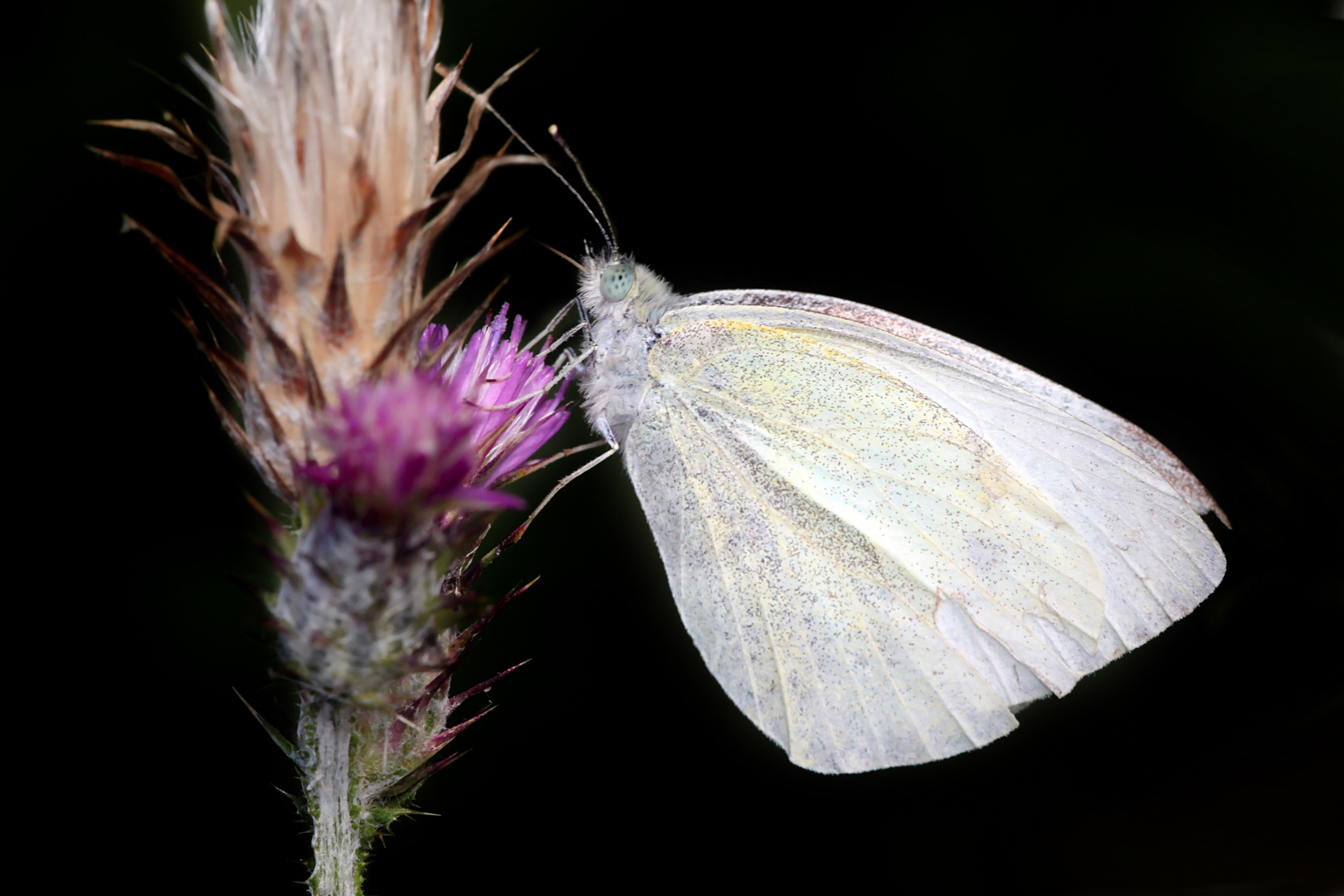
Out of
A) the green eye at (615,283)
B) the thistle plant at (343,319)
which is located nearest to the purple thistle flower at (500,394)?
the thistle plant at (343,319)

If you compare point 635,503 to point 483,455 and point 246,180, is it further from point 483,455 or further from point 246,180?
point 246,180

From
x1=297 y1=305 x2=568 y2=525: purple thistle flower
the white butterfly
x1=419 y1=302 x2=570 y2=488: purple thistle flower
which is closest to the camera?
x1=297 y1=305 x2=568 y2=525: purple thistle flower

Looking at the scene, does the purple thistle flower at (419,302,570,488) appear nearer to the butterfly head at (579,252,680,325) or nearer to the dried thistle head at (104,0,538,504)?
the dried thistle head at (104,0,538,504)

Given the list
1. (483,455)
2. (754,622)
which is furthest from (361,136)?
(754,622)

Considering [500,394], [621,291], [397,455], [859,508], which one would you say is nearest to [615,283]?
[621,291]

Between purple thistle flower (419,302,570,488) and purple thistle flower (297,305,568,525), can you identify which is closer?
purple thistle flower (297,305,568,525)

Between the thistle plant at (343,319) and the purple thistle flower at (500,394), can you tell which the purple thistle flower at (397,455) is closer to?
the thistle plant at (343,319)

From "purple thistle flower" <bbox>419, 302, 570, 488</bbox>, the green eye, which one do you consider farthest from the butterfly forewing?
"purple thistle flower" <bbox>419, 302, 570, 488</bbox>
